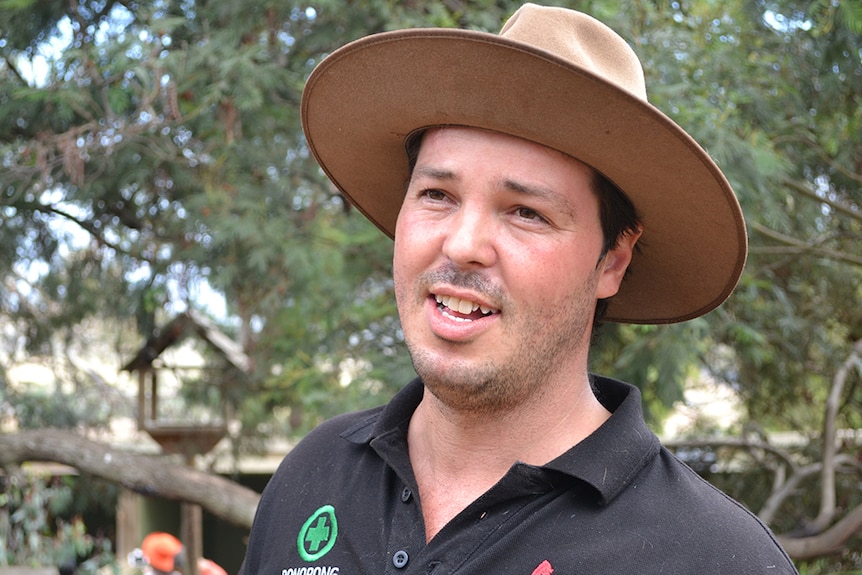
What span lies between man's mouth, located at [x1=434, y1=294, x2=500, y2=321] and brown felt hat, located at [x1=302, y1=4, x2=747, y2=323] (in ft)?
0.92

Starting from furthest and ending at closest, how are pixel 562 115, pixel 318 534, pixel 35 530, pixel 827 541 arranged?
pixel 35 530 → pixel 827 541 → pixel 318 534 → pixel 562 115

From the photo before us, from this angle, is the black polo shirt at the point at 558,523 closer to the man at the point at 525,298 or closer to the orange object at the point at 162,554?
the man at the point at 525,298

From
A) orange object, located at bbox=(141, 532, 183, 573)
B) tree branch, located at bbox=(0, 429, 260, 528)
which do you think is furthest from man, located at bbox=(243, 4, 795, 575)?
orange object, located at bbox=(141, 532, 183, 573)

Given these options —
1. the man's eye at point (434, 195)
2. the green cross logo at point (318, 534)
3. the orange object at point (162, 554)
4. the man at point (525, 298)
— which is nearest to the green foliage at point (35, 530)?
the orange object at point (162, 554)

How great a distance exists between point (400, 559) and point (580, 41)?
2.93 feet

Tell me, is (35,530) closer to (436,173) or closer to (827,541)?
(827,541)

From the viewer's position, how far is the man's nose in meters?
1.56

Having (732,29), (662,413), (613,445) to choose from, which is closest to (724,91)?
(732,29)

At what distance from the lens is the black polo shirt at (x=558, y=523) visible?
58.3 inches

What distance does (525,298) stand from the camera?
5.17ft

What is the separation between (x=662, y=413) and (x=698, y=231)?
11.8 feet

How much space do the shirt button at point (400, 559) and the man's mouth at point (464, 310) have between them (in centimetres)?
38

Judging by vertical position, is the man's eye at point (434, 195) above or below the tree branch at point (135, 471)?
above

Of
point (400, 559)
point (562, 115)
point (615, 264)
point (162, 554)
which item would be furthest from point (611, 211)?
point (162, 554)
